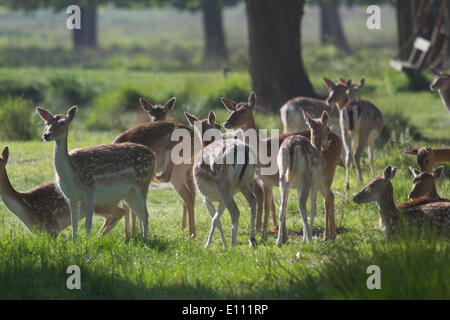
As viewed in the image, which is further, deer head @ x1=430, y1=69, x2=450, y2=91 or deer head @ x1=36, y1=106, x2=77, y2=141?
deer head @ x1=430, y1=69, x2=450, y2=91

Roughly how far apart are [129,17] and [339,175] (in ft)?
253

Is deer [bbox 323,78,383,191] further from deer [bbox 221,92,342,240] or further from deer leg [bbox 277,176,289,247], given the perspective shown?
deer leg [bbox 277,176,289,247]

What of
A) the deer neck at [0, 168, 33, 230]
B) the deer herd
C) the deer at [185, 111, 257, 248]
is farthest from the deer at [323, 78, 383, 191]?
the deer neck at [0, 168, 33, 230]

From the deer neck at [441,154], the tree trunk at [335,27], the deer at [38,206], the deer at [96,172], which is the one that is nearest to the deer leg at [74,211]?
the deer at [96,172]

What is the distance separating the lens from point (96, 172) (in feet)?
26.5

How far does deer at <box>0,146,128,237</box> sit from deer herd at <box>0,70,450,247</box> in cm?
1

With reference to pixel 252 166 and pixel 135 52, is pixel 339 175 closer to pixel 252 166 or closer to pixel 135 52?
pixel 252 166

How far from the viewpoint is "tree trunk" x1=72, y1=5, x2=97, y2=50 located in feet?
142

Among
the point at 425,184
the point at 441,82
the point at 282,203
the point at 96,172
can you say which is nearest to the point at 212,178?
the point at 282,203

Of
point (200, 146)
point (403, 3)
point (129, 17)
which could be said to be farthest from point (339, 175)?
point (129, 17)

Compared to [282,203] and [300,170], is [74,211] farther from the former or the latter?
[300,170]
